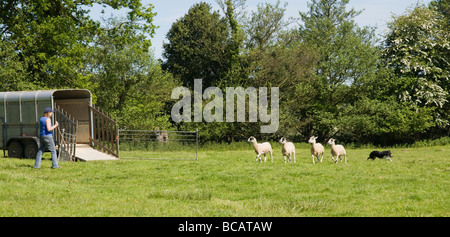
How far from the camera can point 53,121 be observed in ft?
68.7

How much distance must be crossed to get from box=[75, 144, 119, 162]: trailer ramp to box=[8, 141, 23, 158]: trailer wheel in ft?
8.25

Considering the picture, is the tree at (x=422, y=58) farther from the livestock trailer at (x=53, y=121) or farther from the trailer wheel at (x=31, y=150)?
the trailer wheel at (x=31, y=150)

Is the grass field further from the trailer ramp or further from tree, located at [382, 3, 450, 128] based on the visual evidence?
tree, located at [382, 3, 450, 128]

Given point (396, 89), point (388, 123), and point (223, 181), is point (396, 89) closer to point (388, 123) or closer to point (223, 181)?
point (388, 123)

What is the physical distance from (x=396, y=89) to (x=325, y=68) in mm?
6682

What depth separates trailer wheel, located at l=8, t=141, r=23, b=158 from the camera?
21609 millimetres

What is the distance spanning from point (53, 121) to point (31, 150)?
180cm

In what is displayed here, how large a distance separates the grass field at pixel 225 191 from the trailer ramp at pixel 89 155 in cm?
244

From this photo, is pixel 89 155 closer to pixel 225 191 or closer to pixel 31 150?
pixel 31 150

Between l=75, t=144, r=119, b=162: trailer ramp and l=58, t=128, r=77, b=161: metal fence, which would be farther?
l=75, t=144, r=119, b=162: trailer ramp

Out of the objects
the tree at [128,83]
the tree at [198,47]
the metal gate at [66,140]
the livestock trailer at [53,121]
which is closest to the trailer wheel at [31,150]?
Result: the livestock trailer at [53,121]

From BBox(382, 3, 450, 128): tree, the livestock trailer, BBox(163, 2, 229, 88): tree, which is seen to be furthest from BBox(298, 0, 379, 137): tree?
the livestock trailer

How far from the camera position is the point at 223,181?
14.1 m
